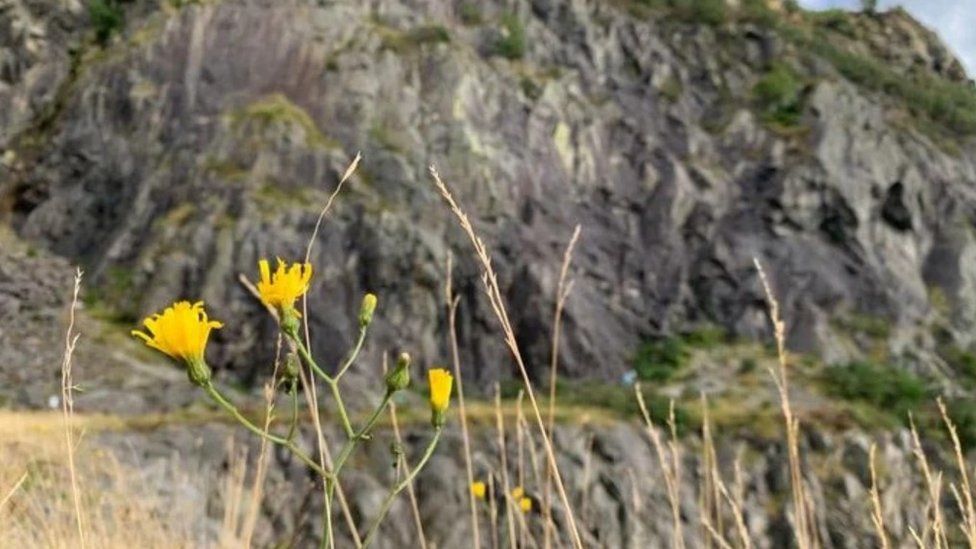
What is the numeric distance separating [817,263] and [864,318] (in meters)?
1.92

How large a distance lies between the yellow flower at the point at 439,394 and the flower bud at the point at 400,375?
0.04 meters

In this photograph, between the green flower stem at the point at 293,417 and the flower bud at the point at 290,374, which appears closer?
the green flower stem at the point at 293,417

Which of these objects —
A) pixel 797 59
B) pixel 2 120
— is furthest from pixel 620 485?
pixel 797 59

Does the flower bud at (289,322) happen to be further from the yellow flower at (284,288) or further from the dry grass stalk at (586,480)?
the dry grass stalk at (586,480)

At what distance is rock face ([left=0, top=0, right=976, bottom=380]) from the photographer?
23.1 meters

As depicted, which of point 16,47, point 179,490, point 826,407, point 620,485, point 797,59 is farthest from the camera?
point 797,59

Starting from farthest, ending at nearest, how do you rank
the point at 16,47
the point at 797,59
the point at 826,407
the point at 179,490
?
the point at 797,59 → the point at 16,47 → the point at 826,407 → the point at 179,490

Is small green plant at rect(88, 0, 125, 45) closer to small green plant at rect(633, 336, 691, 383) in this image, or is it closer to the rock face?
the rock face

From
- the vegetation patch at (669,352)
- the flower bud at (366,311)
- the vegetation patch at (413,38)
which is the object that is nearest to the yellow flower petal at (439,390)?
the flower bud at (366,311)

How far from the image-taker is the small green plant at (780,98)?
102 ft

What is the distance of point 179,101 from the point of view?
26062mm

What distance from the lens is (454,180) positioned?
25469 millimetres

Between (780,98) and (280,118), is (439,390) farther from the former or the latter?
(780,98)

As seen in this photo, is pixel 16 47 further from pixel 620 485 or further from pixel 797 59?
pixel 797 59
